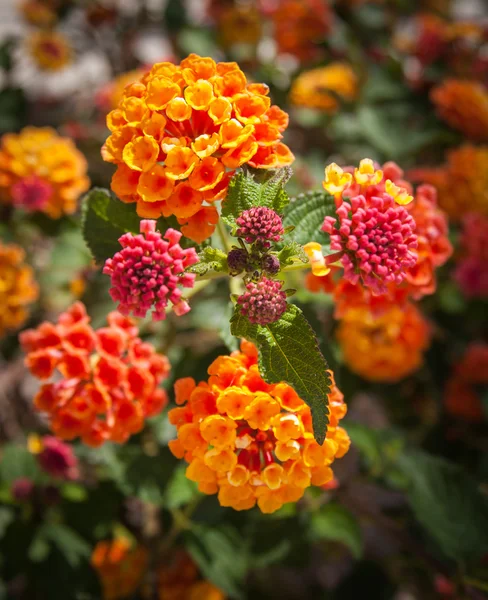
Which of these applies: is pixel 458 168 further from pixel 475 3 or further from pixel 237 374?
pixel 475 3

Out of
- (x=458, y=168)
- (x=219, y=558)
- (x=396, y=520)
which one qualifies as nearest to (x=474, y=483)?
(x=396, y=520)

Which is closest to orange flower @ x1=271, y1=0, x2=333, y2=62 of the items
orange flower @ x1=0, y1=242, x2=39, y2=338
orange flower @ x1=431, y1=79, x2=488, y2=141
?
orange flower @ x1=431, y1=79, x2=488, y2=141

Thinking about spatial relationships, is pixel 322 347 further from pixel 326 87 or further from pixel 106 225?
pixel 326 87

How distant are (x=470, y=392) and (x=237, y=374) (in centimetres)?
110

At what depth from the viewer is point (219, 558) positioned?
3.99ft

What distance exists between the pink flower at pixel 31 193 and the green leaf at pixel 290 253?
0.85 metres

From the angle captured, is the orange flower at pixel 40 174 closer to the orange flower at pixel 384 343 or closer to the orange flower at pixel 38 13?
the orange flower at pixel 384 343

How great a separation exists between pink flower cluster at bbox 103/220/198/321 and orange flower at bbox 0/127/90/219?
788 millimetres

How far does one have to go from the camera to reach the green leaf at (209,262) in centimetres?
73

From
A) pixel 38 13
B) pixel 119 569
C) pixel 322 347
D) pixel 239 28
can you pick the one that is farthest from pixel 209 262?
pixel 38 13

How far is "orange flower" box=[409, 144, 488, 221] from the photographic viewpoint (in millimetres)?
1593

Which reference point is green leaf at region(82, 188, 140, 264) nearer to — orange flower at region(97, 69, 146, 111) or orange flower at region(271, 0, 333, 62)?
orange flower at region(97, 69, 146, 111)

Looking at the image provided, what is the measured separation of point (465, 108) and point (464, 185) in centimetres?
32

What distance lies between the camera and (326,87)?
6.74ft
